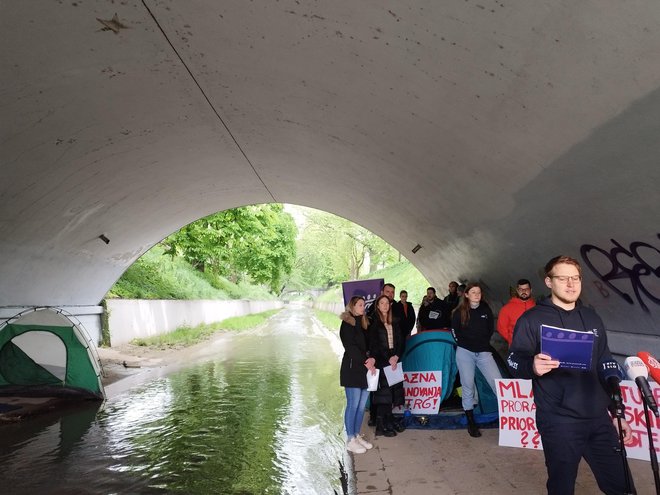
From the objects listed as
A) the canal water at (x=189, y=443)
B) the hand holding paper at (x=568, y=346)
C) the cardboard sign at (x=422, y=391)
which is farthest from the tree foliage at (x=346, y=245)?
the hand holding paper at (x=568, y=346)

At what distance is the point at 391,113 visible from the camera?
226 inches

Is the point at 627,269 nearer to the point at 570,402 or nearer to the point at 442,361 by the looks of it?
the point at 442,361

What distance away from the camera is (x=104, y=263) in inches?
534

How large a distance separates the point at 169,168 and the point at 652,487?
28.9ft

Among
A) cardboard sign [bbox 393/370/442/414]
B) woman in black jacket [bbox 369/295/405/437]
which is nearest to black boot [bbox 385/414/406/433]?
woman in black jacket [bbox 369/295/405/437]

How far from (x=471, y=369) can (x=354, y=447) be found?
1.85m

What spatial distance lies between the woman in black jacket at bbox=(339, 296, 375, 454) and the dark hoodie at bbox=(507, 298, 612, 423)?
3000mm

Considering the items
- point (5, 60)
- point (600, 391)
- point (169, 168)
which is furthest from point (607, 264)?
point (169, 168)

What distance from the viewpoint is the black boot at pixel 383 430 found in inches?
259

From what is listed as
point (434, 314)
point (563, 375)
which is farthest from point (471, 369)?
point (563, 375)

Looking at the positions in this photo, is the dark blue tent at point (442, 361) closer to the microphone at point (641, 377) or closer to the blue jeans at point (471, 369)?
the blue jeans at point (471, 369)

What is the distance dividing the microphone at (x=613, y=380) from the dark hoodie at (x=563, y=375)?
0.13 feet

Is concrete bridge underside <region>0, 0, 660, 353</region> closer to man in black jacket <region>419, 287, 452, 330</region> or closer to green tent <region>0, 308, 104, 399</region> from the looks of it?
man in black jacket <region>419, 287, 452, 330</region>

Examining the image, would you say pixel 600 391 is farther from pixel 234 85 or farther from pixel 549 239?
pixel 234 85
